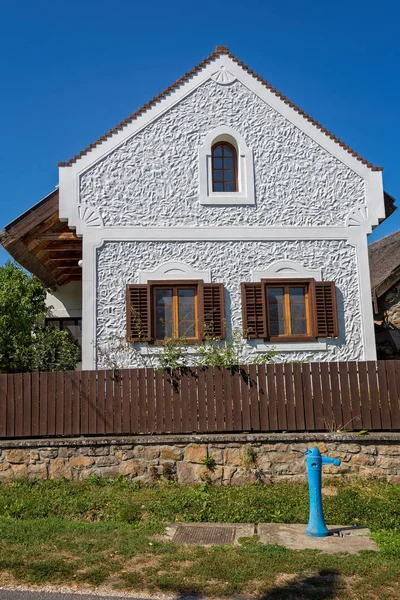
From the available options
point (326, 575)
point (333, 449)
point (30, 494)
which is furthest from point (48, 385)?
point (326, 575)

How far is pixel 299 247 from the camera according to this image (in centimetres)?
1327

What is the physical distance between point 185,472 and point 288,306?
4.96 metres

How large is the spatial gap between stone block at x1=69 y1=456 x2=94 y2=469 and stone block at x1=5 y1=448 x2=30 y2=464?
73 cm

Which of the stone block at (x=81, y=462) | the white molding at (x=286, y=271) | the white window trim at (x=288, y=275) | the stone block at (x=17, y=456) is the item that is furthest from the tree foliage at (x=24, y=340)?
the white molding at (x=286, y=271)

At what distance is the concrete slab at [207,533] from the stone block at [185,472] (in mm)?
1646

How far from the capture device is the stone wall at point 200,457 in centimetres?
948

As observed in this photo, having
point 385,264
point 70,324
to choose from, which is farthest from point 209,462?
point 385,264

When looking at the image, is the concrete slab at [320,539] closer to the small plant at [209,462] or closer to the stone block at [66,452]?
the small plant at [209,462]

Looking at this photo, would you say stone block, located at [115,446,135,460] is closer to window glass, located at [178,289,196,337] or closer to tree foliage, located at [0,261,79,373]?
window glass, located at [178,289,196,337]

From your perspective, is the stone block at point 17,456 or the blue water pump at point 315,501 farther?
the stone block at point 17,456

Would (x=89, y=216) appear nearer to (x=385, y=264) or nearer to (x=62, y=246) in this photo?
(x=62, y=246)

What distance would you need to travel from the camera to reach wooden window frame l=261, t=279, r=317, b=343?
12.8 m

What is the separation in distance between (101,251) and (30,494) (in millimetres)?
5545

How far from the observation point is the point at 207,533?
24.4 ft
